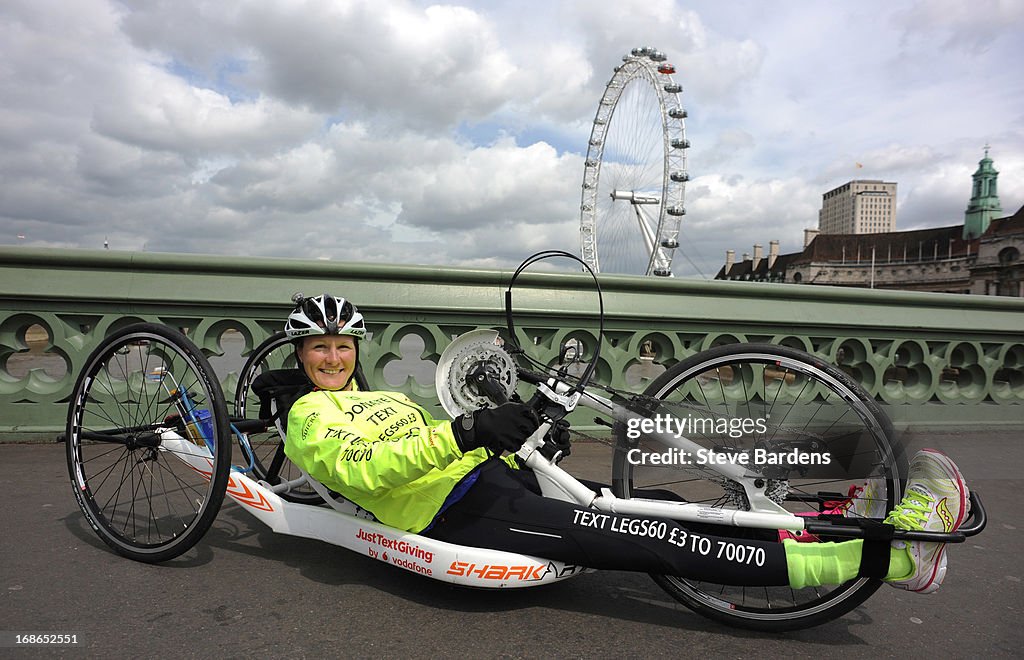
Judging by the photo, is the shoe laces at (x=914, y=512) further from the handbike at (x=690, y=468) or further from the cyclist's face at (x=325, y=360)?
Result: the cyclist's face at (x=325, y=360)

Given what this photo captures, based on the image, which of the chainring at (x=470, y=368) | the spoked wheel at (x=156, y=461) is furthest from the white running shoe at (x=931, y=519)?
the spoked wheel at (x=156, y=461)

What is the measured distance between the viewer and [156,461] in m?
3.42

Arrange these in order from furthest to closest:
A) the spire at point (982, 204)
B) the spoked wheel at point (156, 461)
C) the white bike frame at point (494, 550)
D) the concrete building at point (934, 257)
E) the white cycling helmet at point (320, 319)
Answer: the spire at point (982, 204)
the concrete building at point (934, 257)
the white cycling helmet at point (320, 319)
the spoked wheel at point (156, 461)
the white bike frame at point (494, 550)

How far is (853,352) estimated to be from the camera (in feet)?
20.0

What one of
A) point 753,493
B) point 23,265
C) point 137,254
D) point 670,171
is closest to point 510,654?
point 753,493

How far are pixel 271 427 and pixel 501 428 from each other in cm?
195

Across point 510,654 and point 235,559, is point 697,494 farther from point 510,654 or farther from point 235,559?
point 235,559

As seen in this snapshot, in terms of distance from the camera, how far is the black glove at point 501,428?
88.3 inches

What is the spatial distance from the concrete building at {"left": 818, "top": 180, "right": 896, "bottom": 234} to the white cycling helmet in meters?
198

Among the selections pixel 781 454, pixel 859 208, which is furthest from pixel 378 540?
pixel 859 208

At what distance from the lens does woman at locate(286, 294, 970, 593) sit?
7.45 ft

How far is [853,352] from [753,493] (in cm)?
412

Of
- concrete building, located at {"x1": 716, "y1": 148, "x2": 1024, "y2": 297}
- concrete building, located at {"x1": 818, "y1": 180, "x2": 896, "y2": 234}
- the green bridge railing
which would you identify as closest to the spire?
concrete building, located at {"x1": 716, "y1": 148, "x2": 1024, "y2": 297}

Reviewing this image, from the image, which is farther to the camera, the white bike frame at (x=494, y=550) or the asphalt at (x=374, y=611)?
the white bike frame at (x=494, y=550)
